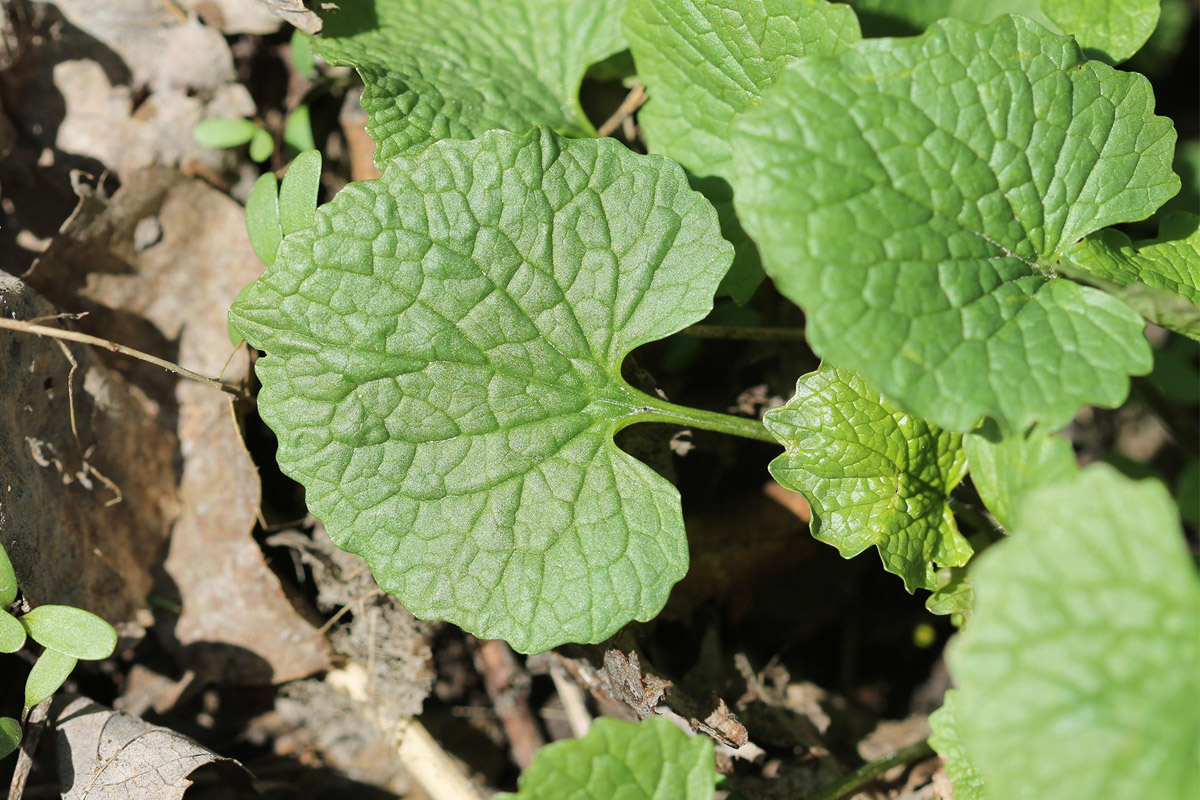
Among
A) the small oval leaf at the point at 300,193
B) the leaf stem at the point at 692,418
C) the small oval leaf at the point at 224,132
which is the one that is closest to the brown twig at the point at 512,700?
the leaf stem at the point at 692,418

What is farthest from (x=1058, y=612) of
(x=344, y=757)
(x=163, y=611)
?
(x=163, y=611)

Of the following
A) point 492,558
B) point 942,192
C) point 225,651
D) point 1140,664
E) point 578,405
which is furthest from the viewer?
point 225,651

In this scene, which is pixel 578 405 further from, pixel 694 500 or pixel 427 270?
pixel 694 500

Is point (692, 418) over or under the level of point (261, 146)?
under

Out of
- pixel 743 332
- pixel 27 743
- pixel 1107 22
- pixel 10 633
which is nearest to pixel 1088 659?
pixel 743 332

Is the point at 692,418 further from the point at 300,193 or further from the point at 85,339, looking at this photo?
the point at 85,339

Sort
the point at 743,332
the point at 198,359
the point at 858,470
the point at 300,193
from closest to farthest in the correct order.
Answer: the point at 858,470 < the point at 300,193 < the point at 743,332 < the point at 198,359

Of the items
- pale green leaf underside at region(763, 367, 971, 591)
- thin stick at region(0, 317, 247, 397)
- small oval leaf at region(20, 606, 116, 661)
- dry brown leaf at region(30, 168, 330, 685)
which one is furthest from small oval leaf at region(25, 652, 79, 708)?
pale green leaf underside at region(763, 367, 971, 591)
